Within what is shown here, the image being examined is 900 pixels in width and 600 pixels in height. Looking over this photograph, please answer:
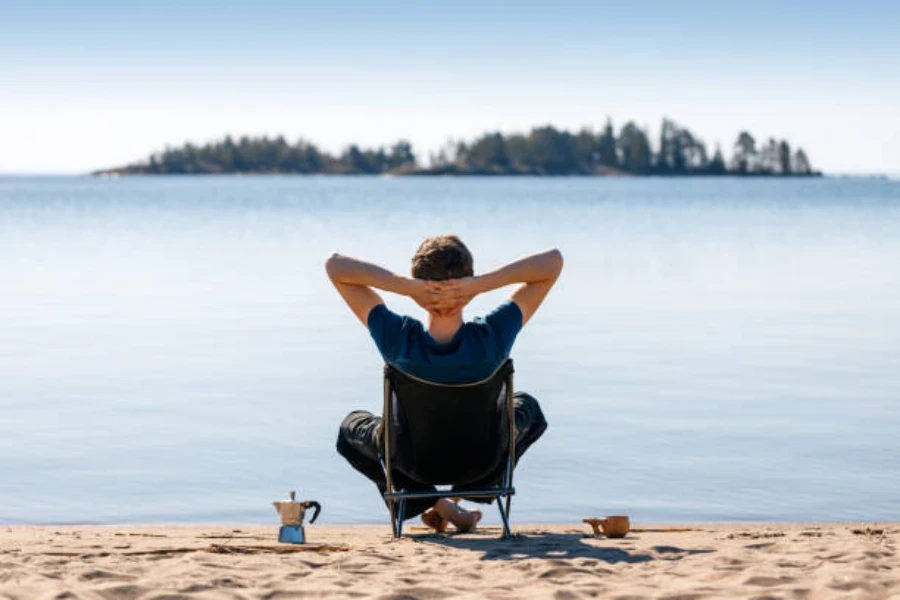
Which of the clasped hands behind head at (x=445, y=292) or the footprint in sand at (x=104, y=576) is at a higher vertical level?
the clasped hands behind head at (x=445, y=292)

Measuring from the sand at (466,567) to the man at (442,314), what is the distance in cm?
55

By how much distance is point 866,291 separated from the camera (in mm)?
19672

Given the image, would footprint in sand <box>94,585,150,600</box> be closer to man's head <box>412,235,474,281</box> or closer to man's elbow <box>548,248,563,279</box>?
man's head <box>412,235,474,281</box>

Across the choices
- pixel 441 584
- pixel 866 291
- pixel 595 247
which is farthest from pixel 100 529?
pixel 595 247

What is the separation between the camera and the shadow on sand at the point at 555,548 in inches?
203

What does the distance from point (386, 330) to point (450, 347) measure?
26 centimetres

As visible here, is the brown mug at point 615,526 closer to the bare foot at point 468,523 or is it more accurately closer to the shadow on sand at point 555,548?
the shadow on sand at point 555,548

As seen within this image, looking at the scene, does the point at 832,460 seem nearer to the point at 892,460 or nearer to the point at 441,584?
the point at 892,460

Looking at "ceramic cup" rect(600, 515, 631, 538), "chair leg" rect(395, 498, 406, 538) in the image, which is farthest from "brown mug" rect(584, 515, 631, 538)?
"chair leg" rect(395, 498, 406, 538)

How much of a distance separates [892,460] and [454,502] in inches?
154

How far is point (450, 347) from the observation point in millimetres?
5297

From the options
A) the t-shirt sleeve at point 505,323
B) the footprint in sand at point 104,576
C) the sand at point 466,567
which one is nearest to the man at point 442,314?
the t-shirt sleeve at point 505,323

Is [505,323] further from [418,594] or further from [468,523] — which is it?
[418,594]

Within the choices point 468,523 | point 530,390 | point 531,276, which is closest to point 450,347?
point 531,276
